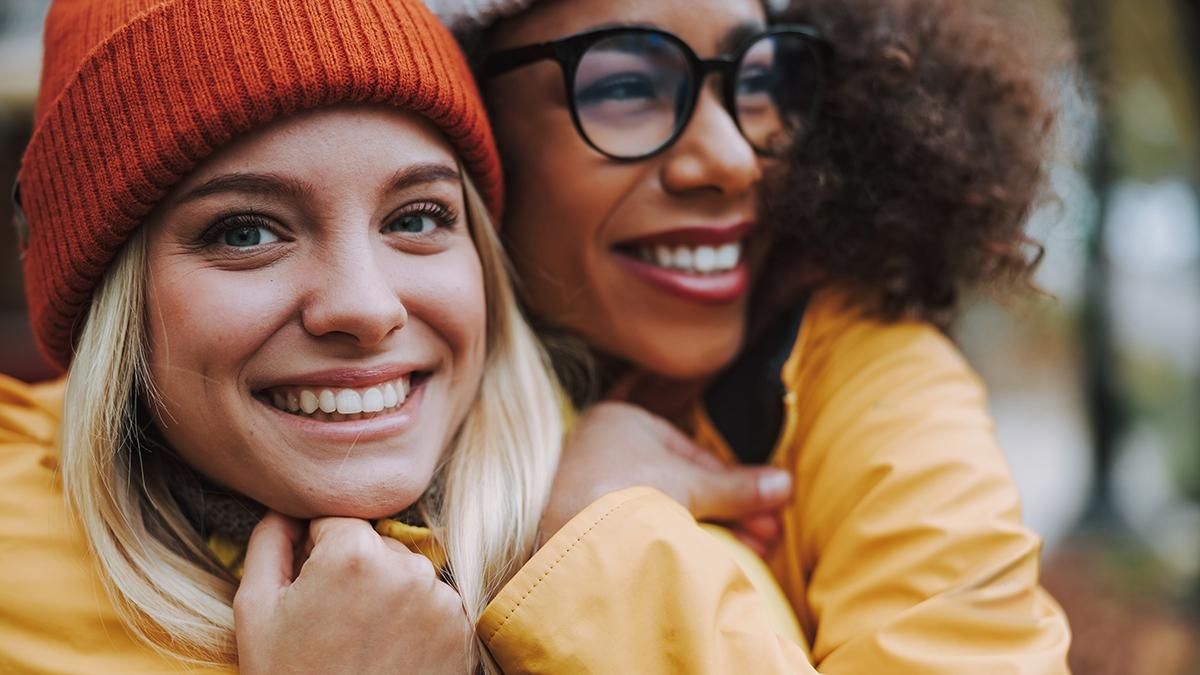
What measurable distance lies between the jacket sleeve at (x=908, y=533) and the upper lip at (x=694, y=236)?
37 cm

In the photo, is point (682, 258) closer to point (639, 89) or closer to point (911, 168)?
point (639, 89)

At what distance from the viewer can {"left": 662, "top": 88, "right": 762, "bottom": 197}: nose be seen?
2.13 meters

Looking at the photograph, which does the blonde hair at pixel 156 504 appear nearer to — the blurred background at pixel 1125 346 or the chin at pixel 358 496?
the chin at pixel 358 496

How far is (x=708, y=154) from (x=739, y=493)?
2.31ft

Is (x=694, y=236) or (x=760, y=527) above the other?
(x=694, y=236)

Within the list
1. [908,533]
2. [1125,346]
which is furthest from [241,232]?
[1125,346]

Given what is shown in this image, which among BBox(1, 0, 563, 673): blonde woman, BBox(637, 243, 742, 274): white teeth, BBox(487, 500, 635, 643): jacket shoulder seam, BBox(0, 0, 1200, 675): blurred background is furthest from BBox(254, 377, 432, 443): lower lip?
BBox(0, 0, 1200, 675): blurred background

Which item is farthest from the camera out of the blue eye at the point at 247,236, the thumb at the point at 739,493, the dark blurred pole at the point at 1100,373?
the dark blurred pole at the point at 1100,373

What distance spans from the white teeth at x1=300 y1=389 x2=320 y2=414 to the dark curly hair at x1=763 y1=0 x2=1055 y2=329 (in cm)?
111

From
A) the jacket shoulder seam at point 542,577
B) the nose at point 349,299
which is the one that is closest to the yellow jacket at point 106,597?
the jacket shoulder seam at point 542,577

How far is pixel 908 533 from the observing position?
1.85 m

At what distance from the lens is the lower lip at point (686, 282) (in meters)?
2.22

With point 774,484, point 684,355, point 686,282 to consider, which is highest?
point 686,282

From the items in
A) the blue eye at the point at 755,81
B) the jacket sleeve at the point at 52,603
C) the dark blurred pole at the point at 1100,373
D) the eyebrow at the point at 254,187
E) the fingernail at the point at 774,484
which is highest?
the eyebrow at the point at 254,187
